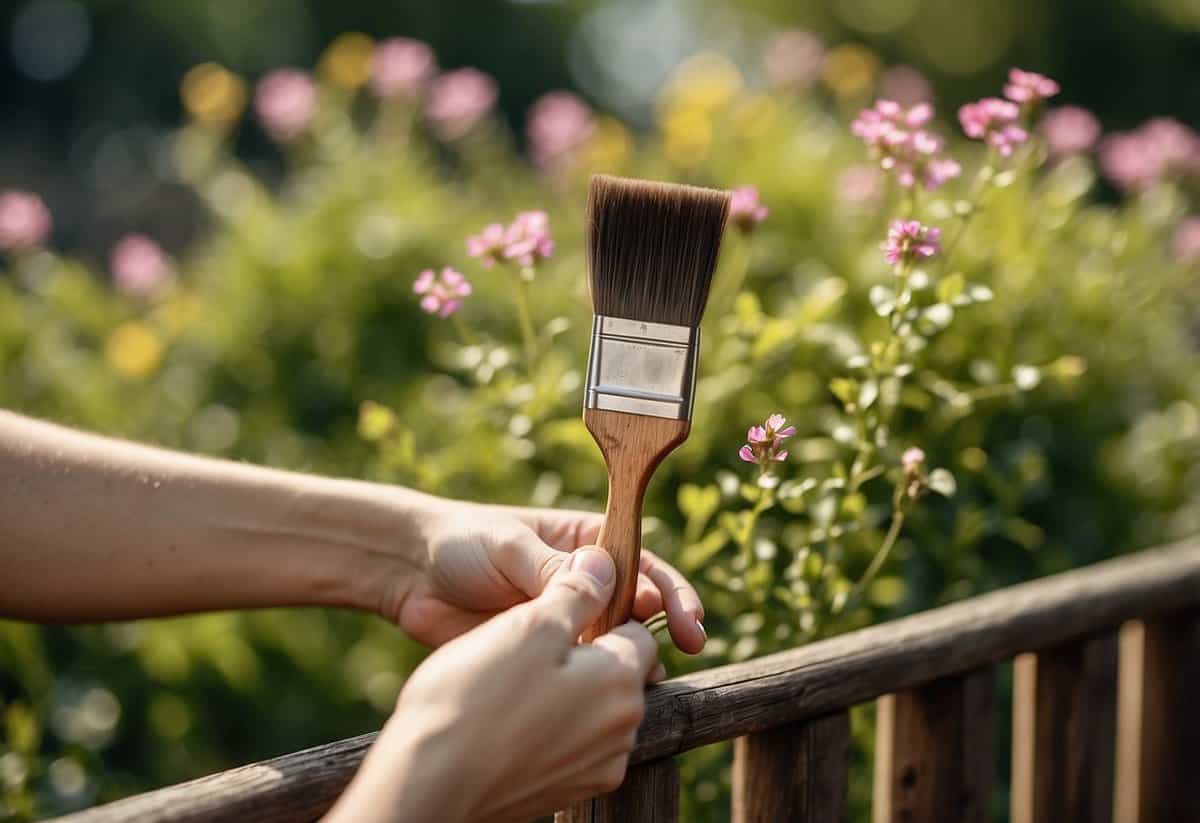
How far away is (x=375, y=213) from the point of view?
3.01m

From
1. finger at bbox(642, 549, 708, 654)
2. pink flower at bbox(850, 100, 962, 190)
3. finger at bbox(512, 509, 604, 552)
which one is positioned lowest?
finger at bbox(512, 509, 604, 552)

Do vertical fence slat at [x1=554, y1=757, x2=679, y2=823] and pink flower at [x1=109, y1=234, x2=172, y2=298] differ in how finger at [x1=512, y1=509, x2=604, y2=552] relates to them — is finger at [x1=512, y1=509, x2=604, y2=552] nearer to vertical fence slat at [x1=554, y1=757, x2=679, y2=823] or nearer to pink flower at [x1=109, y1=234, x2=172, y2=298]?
vertical fence slat at [x1=554, y1=757, x2=679, y2=823]

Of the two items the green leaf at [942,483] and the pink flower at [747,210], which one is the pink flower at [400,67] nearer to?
the pink flower at [747,210]

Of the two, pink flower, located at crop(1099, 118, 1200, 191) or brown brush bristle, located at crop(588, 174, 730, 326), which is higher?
brown brush bristle, located at crop(588, 174, 730, 326)

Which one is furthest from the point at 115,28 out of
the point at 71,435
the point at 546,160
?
the point at 71,435

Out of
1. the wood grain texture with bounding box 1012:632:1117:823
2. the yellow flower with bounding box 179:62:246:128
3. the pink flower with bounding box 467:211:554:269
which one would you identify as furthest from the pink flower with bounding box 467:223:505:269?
the yellow flower with bounding box 179:62:246:128

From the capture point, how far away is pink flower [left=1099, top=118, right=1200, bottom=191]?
251 centimetres

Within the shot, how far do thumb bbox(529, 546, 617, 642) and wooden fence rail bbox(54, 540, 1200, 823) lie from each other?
0.57ft

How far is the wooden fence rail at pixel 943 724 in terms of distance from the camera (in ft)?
3.79

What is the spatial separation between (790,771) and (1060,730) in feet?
2.09

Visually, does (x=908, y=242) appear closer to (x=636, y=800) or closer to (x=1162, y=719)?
(x=636, y=800)

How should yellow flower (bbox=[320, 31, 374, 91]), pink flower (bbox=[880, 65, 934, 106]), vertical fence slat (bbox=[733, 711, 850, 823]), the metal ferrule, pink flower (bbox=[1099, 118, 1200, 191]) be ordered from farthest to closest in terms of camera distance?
pink flower (bbox=[880, 65, 934, 106])
yellow flower (bbox=[320, 31, 374, 91])
pink flower (bbox=[1099, 118, 1200, 191])
vertical fence slat (bbox=[733, 711, 850, 823])
the metal ferrule

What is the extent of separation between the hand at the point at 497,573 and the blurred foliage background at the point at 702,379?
0.61ft

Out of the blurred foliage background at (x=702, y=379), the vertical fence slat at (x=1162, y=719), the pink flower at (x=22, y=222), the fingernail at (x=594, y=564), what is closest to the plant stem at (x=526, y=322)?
the blurred foliage background at (x=702, y=379)
